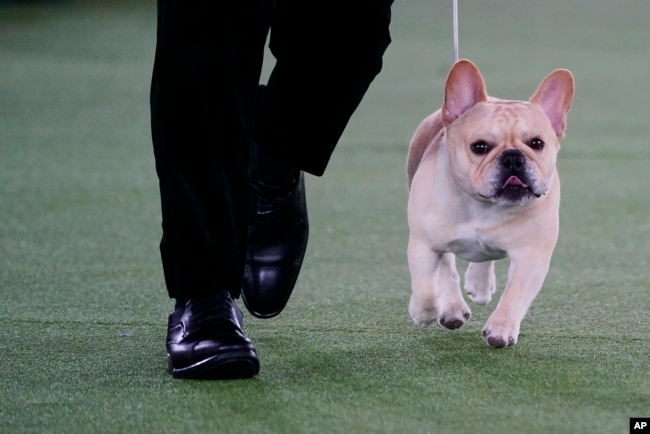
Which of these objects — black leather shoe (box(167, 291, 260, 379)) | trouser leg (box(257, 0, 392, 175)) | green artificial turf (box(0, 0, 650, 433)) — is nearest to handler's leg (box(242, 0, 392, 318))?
trouser leg (box(257, 0, 392, 175))

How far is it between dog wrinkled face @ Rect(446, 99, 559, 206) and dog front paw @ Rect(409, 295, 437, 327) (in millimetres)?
242

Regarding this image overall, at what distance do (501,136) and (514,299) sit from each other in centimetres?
30

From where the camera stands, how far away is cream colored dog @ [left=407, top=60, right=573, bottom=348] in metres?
2.22

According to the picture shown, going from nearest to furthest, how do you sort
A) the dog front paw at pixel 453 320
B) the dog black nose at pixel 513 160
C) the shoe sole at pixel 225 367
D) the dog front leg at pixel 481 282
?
the shoe sole at pixel 225 367
the dog black nose at pixel 513 160
the dog front paw at pixel 453 320
the dog front leg at pixel 481 282

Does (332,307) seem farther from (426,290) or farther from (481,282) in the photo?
(426,290)

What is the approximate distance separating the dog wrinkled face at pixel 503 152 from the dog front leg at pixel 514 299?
0.14 m

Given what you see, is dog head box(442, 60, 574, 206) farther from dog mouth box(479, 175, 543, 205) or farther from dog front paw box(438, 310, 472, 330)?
dog front paw box(438, 310, 472, 330)

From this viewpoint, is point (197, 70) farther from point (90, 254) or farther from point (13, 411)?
point (90, 254)

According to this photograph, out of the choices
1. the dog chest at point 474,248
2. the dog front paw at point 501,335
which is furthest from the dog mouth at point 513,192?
the dog front paw at point 501,335

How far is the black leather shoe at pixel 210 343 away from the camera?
208 centimetres

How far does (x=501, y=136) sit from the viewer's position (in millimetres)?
2232

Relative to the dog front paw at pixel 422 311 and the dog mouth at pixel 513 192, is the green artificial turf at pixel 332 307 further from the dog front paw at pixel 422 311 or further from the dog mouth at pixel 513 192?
the dog mouth at pixel 513 192

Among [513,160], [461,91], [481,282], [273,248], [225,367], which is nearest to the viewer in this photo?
[225,367]
